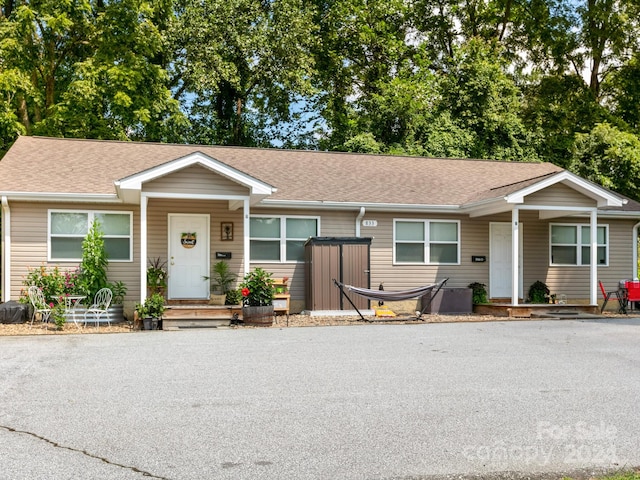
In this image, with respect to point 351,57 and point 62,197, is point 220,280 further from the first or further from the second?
point 351,57

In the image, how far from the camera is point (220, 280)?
15484 mm

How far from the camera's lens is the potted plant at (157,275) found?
48.4 feet

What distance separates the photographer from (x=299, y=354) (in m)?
9.28

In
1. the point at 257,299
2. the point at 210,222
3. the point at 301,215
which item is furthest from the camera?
the point at 301,215

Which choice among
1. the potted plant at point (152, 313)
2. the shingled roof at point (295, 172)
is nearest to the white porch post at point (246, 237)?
the shingled roof at point (295, 172)

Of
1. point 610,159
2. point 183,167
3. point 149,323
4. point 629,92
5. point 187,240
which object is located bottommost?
point 149,323

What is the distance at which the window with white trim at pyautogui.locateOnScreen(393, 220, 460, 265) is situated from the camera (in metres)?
16.8

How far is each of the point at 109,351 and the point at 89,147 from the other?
32.3 ft

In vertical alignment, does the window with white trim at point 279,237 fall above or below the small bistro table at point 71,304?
above

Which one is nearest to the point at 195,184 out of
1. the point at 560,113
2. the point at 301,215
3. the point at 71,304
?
the point at 301,215

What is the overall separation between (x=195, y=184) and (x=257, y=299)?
2.74 m

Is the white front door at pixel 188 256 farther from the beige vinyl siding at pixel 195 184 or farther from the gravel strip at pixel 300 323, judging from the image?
the gravel strip at pixel 300 323

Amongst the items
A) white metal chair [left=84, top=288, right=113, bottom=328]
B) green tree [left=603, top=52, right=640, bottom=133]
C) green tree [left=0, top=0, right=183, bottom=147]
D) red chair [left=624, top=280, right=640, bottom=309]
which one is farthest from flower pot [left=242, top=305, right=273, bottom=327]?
green tree [left=603, top=52, right=640, bottom=133]

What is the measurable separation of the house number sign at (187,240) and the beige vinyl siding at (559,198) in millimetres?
7804
